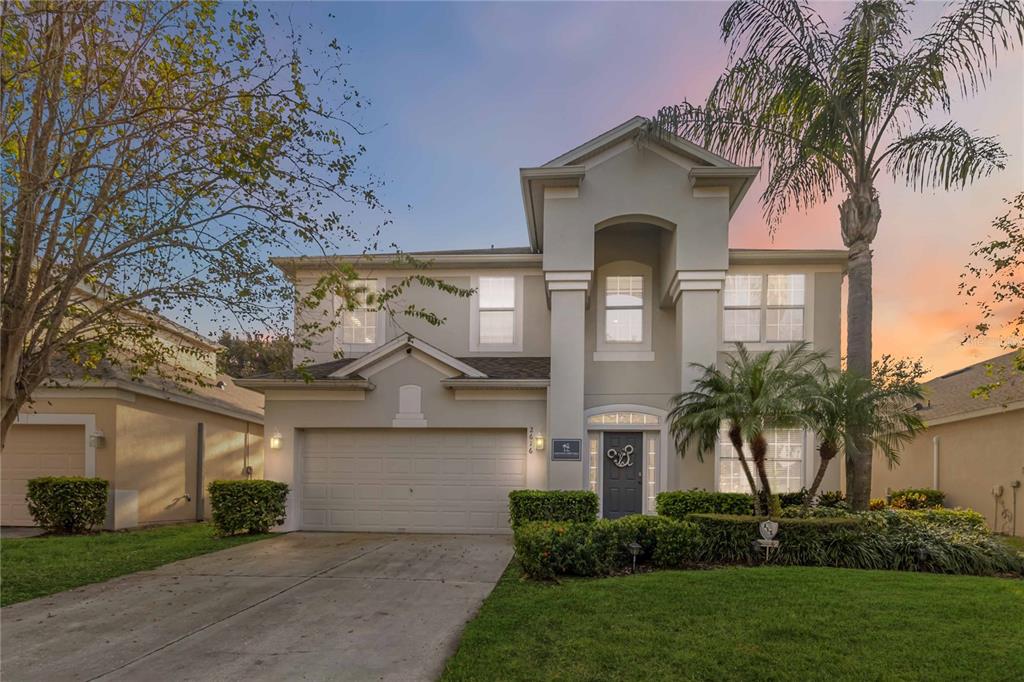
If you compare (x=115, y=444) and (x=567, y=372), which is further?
(x=115, y=444)

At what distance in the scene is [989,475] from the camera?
15.3m

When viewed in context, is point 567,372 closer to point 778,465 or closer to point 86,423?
point 778,465

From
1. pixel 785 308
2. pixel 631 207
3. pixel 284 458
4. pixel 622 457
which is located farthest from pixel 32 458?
pixel 785 308

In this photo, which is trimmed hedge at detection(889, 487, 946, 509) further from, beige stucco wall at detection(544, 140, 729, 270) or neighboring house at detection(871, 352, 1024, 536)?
beige stucco wall at detection(544, 140, 729, 270)

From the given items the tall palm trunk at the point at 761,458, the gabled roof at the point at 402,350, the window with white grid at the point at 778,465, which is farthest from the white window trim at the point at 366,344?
the tall palm trunk at the point at 761,458

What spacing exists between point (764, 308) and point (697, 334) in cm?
260

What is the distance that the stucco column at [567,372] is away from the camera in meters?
12.2

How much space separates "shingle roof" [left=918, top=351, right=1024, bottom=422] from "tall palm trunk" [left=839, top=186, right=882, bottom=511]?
9.53 feet

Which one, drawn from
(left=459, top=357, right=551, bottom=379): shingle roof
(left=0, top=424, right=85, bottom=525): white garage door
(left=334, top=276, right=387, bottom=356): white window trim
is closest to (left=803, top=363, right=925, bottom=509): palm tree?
(left=459, top=357, right=551, bottom=379): shingle roof

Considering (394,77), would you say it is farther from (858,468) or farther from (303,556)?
(858,468)

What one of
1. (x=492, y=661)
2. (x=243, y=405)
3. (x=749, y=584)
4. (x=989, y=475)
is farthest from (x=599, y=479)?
(x=243, y=405)

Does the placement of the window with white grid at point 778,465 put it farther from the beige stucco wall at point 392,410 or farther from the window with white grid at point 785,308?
the beige stucco wall at point 392,410

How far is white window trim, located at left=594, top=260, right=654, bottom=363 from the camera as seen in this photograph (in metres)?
13.9

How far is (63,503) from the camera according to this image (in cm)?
1262
